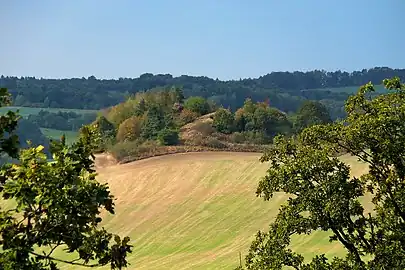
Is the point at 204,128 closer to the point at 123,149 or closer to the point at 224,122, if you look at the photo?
the point at 224,122

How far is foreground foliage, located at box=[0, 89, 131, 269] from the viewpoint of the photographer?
→ 5391 millimetres

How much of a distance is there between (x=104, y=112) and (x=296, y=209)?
5185cm

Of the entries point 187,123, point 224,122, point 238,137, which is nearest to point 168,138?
point 187,123

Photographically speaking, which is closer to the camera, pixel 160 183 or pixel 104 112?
pixel 160 183

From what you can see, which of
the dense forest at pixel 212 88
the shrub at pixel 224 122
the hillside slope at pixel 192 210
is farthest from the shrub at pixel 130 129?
the dense forest at pixel 212 88

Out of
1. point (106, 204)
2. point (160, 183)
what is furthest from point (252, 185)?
point (106, 204)

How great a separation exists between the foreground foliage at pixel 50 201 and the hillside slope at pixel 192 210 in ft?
63.7

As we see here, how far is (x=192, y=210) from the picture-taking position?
116 feet

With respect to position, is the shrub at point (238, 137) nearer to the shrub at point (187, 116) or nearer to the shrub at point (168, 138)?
the shrub at point (168, 138)

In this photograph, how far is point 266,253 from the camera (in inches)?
449

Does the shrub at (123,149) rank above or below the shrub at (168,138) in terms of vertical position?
below

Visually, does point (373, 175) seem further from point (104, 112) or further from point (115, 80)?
point (115, 80)

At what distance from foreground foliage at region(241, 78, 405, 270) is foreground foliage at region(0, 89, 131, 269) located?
19.3 feet

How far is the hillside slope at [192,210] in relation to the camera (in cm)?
2798
